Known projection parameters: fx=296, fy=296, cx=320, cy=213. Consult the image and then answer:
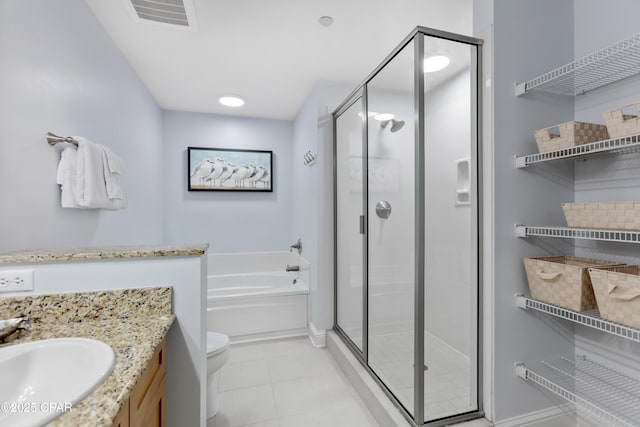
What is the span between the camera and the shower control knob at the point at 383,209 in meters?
2.01

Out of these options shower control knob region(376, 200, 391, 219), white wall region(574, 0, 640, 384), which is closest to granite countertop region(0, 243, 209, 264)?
shower control knob region(376, 200, 391, 219)

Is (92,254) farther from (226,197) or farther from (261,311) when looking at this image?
(226,197)

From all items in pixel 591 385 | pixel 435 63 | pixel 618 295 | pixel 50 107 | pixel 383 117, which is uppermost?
pixel 435 63

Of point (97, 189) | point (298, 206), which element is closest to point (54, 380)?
point (97, 189)

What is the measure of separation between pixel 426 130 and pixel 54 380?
1752 millimetres

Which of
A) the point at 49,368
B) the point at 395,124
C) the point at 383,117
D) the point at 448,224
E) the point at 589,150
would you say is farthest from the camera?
the point at 383,117

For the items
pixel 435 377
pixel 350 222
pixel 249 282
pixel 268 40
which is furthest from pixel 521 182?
pixel 249 282

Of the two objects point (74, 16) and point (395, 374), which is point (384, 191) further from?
point (74, 16)

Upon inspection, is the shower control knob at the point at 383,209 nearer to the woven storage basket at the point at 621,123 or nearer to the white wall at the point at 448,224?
the white wall at the point at 448,224

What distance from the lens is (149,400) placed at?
1.00m

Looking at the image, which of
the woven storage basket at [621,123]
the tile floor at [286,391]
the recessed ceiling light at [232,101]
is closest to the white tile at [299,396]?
the tile floor at [286,391]

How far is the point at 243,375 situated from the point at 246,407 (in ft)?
1.34

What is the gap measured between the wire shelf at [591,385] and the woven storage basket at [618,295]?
1.15ft

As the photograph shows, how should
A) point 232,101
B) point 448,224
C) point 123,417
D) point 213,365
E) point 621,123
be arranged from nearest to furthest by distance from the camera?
point 123,417
point 621,123
point 448,224
point 213,365
point 232,101
